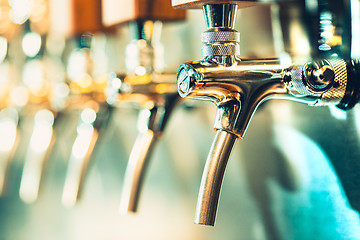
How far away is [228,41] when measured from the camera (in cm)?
51

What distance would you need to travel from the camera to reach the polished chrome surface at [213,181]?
474 millimetres

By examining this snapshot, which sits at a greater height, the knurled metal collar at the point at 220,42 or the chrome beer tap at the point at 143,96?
the knurled metal collar at the point at 220,42

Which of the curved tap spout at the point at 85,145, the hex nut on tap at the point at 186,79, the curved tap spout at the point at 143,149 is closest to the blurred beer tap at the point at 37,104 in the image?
the curved tap spout at the point at 85,145

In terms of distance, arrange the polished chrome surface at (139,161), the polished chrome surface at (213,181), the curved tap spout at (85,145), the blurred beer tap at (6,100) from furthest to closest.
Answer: the blurred beer tap at (6,100)
the curved tap spout at (85,145)
the polished chrome surface at (139,161)
the polished chrome surface at (213,181)

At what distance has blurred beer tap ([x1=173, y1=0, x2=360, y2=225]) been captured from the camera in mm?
487

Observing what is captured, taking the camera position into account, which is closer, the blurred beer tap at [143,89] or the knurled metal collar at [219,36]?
the knurled metal collar at [219,36]

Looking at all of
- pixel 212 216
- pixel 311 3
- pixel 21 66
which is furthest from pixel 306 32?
pixel 21 66

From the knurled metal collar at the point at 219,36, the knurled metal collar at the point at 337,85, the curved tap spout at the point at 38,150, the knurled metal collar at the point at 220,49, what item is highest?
the knurled metal collar at the point at 219,36

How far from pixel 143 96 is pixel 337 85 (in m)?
0.28

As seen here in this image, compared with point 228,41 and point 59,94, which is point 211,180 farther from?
point 59,94

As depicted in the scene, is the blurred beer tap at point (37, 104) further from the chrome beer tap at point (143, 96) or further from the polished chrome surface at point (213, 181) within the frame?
the polished chrome surface at point (213, 181)

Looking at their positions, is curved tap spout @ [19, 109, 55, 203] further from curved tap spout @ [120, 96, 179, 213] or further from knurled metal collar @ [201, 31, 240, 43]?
knurled metal collar @ [201, 31, 240, 43]

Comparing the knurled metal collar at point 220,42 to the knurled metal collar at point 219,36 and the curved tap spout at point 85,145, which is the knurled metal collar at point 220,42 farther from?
the curved tap spout at point 85,145

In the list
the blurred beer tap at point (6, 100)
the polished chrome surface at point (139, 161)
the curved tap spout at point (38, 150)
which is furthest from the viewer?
the blurred beer tap at point (6, 100)
